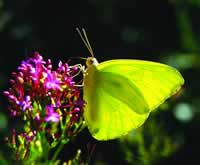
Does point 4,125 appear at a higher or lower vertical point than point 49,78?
lower

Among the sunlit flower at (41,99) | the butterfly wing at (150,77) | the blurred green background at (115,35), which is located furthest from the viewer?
the blurred green background at (115,35)

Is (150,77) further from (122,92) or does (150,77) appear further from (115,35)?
(115,35)

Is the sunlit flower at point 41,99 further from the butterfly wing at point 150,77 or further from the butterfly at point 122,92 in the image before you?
the butterfly wing at point 150,77

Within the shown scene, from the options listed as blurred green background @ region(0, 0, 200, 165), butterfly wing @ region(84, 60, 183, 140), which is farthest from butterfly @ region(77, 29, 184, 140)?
blurred green background @ region(0, 0, 200, 165)

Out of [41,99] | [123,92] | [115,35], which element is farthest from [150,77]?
[115,35]

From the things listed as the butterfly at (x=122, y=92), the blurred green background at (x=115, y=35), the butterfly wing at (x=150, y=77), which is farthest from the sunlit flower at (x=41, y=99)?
the blurred green background at (x=115, y=35)

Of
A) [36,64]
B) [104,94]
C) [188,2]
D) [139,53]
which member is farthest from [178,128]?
[36,64]

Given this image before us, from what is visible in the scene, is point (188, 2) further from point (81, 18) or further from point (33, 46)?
point (33, 46)

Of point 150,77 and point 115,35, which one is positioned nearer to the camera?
point 150,77
